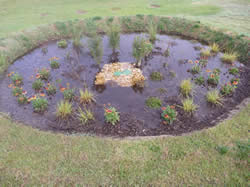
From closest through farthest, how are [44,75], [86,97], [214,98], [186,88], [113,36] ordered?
1. [214,98]
2. [86,97]
3. [186,88]
4. [44,75]
5. [113,36]

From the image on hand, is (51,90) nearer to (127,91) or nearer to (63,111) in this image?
(63,111)

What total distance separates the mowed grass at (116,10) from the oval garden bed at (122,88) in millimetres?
3373

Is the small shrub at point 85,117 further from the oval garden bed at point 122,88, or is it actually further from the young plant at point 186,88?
the young plant at point 186,88

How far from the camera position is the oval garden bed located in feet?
18.6

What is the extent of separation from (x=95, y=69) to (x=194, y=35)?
8033mm

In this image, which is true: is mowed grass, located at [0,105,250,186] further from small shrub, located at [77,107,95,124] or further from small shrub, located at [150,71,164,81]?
small shrub, located at [150,71,164,81]

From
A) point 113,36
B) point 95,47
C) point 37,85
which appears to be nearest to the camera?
point 37,85

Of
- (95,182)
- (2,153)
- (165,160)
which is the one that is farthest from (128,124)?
(2,153)

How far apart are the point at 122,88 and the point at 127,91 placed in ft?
1.03

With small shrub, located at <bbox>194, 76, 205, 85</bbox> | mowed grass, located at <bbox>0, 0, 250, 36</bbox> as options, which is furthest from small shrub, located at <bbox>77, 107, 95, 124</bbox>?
mowed grass, located at <bbox>0, 0, 250, 36</bbox>

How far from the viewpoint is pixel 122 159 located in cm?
425

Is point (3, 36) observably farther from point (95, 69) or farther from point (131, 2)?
point (131, 2)

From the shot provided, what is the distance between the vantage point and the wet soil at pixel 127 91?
555 centimetres

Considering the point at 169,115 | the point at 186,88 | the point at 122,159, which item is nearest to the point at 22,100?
the point at 122,159
